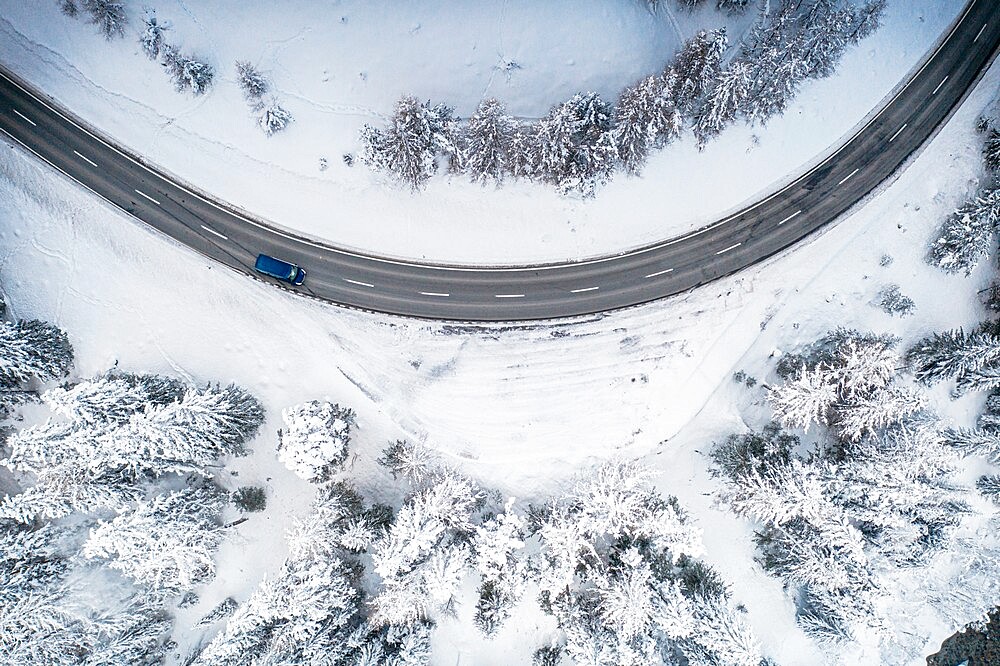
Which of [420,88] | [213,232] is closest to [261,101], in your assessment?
[213,232]

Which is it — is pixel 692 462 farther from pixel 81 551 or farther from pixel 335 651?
pixel 81 551

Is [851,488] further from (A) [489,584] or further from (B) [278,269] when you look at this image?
(B) [278,269]

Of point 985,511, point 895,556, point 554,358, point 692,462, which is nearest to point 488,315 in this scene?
point 554,358

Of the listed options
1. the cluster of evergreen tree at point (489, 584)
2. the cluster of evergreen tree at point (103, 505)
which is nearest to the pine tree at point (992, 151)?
the cluster of evergreen tree at point (489, 584)

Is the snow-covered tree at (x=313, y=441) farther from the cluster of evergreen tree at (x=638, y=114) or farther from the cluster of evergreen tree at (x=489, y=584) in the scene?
the cluster of evergreen tree at (x=638, y=114)

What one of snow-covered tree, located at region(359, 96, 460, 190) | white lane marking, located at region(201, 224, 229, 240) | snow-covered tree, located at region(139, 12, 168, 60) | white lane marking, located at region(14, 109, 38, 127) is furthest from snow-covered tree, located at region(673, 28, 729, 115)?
white lane marking, located at region(14, 109, 38, 127)

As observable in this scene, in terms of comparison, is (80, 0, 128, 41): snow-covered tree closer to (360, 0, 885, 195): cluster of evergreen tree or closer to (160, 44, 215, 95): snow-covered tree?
(160, 44, 215, 95): snow-covered tree

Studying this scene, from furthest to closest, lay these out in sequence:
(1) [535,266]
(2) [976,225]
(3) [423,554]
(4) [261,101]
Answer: (1) [535,266] → (4) [261,101] → (2) [976,225] → (3) [423,554]
